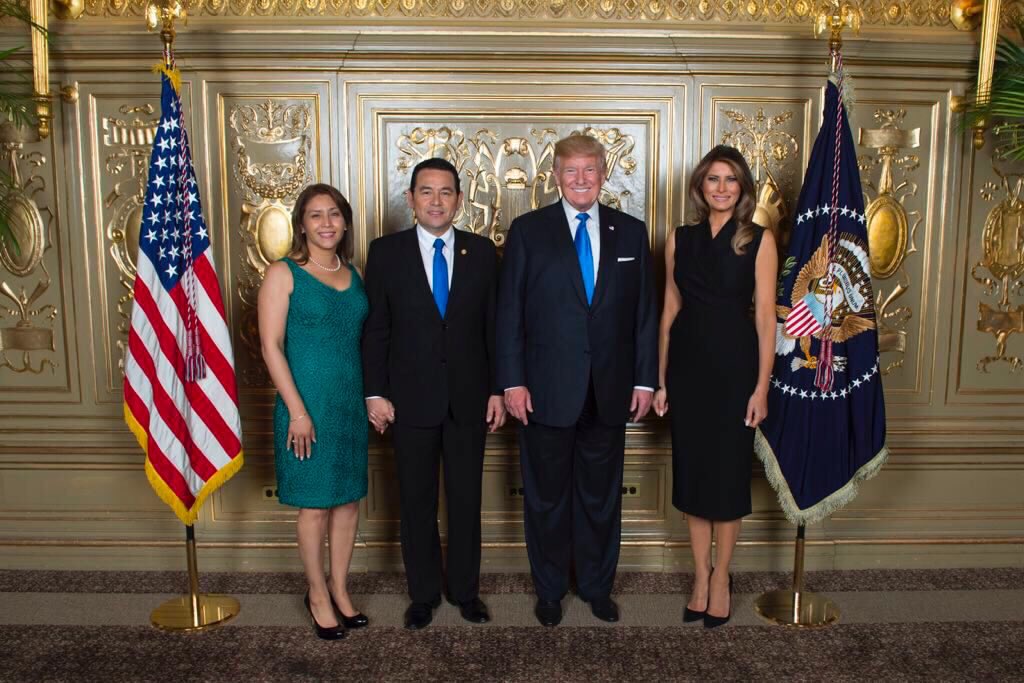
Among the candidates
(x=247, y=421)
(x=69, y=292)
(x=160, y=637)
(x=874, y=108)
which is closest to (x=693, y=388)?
(x=874, y=108)

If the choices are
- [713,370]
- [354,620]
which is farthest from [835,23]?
[354,620]

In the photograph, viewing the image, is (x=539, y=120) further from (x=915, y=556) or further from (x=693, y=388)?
(x=915, y=556)

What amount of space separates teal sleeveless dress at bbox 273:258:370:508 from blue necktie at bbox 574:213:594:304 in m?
0.84

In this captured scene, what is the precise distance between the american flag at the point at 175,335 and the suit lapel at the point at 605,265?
1.49 meters

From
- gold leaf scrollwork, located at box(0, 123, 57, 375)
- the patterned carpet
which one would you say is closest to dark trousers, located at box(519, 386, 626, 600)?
the patterned carpet

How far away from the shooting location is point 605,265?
285cm

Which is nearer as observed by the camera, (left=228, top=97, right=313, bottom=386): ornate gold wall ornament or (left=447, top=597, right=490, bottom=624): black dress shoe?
(left=447, top=597, right=490, bottom=624): black dress shoe

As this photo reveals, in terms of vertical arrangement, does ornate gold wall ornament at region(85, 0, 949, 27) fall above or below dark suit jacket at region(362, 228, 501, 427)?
above

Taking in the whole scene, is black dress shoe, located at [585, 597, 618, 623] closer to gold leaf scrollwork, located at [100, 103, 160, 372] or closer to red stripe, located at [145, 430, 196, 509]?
red stripe, located at [145, 430, 196, 509]

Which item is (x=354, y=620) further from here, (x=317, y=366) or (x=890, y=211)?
(x=890, y=211)

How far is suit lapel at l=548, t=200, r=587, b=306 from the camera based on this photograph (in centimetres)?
283

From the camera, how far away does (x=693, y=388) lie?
2.88 meters

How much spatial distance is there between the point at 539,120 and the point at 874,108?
1516 millimetres

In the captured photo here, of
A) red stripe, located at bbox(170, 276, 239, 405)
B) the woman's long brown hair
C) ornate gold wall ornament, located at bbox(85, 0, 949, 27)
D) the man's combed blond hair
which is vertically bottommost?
red stripe, located at bbox(170, 276, 239, 405)
